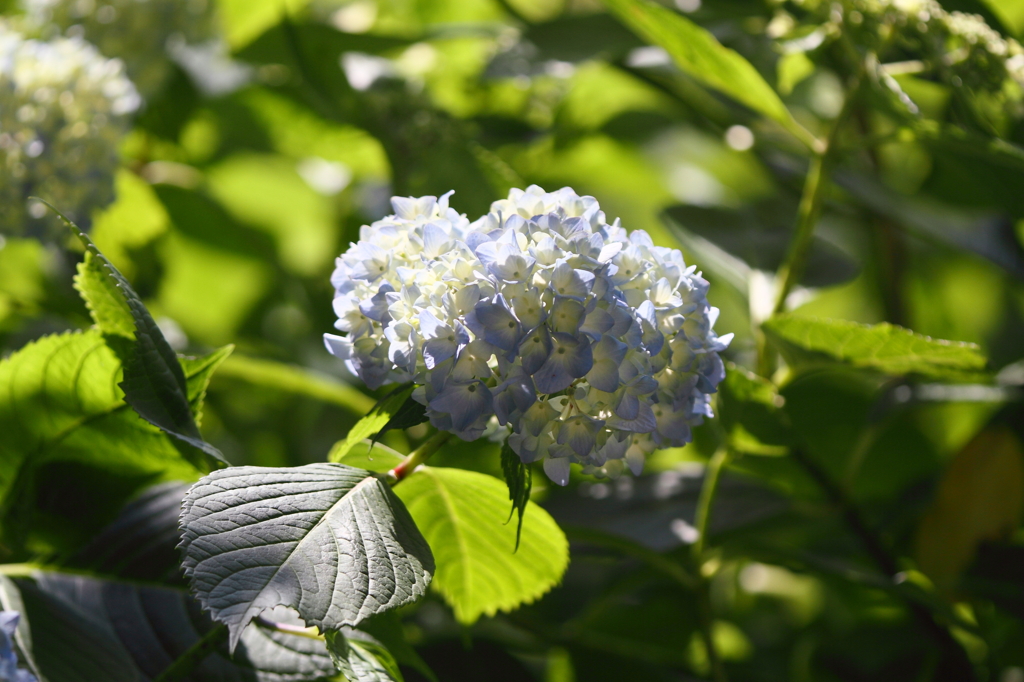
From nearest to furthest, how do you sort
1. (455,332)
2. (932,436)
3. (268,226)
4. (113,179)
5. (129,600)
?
(455,332), (129,600), (113,179), (932,436), (268,226)

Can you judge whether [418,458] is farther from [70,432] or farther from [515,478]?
[70,432]

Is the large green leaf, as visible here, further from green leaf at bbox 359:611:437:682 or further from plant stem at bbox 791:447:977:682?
plant stem at bbox 791:447:977:682

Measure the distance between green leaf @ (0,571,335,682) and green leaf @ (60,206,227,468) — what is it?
0.14 meters

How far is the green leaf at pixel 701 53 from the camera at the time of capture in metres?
0.81

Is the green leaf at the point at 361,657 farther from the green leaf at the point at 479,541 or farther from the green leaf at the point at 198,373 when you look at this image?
the green leaf at the point at 198,373

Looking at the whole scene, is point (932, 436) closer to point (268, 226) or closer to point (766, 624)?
point (766, 624)

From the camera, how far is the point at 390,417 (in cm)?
58

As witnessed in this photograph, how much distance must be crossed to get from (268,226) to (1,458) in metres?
0.85

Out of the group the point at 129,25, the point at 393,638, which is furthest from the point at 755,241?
the point at 129,25

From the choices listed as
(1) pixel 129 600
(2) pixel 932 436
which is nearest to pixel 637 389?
(1) pixel 129 600

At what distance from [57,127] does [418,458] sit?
739 millimetres

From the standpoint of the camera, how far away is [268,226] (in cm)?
149

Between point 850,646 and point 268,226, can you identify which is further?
point 268,226

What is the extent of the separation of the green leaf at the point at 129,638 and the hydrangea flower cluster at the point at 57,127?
506mm
